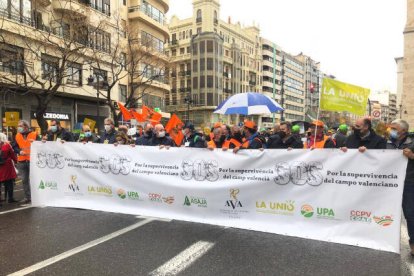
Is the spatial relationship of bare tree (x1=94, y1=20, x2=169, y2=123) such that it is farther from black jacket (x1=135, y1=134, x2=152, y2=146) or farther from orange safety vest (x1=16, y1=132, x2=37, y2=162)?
black jacket (x1=135, y1=134, x2=152, y2=146)

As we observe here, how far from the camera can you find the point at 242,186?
583 cm

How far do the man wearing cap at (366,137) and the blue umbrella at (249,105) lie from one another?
475 centimetres

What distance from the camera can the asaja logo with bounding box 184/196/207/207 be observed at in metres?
6.11

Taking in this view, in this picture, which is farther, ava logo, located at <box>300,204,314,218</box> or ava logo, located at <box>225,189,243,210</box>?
ava logo, located at <box>225,189,243,210</box>

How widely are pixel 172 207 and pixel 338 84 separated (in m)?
3.66

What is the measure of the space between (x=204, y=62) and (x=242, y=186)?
5761cm

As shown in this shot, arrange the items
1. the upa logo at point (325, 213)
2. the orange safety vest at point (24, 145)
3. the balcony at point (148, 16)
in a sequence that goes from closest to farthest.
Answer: the upa logo at point (325, 213) < the orange safety vest at point (24, 145) < the balcony at point (148, 16)

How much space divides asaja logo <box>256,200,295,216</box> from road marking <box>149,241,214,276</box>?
107cm

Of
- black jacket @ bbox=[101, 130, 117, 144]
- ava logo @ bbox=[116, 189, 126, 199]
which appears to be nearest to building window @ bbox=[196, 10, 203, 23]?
black jacket @ bbox=[101, 130, 117, 144]

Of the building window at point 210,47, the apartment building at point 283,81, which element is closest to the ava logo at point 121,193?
the building window at point 210,47

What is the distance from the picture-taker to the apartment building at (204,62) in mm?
61750

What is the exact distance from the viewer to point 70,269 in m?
4.22

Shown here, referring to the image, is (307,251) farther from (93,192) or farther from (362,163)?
(93,192)

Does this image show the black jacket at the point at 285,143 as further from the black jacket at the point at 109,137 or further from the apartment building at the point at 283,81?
the apartment building at the point at 283,81
